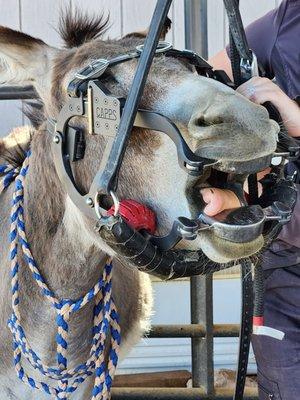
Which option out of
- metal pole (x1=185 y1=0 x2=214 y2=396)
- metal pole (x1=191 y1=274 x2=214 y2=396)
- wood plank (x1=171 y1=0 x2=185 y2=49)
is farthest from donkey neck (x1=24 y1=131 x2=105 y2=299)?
wood plank (x1=171 y1=0 x2=185 y2=49)

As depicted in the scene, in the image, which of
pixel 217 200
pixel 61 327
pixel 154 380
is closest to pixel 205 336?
pixel 154 380

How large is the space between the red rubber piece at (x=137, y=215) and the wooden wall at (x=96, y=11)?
2.29 m

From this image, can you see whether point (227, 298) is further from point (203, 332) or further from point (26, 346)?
point (26, 346)

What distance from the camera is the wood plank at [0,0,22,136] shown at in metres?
3.85

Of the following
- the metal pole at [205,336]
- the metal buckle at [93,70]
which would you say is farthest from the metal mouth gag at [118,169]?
the metal pole at [205,336]

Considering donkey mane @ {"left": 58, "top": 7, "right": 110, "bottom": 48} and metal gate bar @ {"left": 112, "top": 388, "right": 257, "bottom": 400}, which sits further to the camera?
metal gate bar @ {"left": 112, "top": 388, "right": 257, "bottom": 400}

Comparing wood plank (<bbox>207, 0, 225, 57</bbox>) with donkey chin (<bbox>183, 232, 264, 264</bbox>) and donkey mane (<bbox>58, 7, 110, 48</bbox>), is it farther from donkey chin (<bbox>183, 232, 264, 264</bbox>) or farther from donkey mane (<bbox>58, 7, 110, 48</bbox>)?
donkey chin (<bbox>183, 232, 264, 264</bbox>)

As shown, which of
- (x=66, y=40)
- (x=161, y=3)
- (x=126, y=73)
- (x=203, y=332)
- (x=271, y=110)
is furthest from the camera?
(x=203, y=332)

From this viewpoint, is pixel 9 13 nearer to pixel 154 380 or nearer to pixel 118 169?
pixel 154 380

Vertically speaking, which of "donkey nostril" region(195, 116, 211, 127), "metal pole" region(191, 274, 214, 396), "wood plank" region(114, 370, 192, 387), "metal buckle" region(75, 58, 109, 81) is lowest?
"wood plank" region(114, 370, 192, 387)

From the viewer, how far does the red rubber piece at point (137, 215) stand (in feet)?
5.49

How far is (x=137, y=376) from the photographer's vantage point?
13.1 ft

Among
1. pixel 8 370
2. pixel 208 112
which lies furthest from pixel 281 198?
pixel 8 370

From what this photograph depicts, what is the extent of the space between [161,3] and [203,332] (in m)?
1.90
